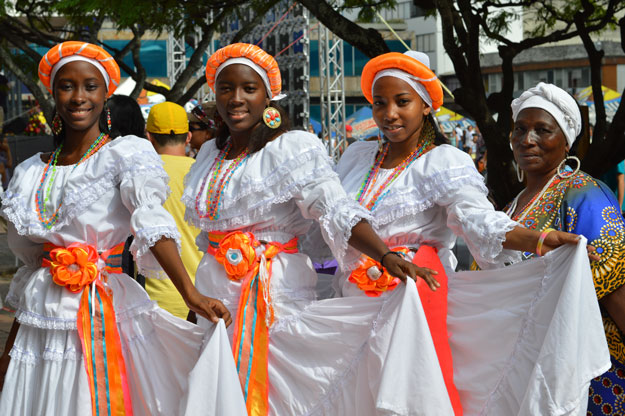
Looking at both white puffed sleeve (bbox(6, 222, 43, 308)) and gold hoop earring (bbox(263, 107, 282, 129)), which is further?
gold hoop earring (bbox(263, 107, 282, 129))

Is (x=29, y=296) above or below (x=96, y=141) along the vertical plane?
below

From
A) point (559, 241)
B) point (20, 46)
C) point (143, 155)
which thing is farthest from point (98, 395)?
point (20, 46)

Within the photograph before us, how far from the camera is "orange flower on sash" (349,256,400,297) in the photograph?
3.48 m

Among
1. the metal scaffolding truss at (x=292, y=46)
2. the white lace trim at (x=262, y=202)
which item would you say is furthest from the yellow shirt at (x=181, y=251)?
the metal scaffolding truss at (x=292, y=46)

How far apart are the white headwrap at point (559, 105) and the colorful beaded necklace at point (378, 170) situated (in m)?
0.44

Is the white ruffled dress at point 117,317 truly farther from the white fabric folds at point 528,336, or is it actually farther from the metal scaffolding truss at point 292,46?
the metal scaffolding truss at point 292,46

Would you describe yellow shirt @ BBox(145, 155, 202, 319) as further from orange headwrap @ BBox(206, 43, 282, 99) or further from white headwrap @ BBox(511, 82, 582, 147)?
white headwrap @ BBox(511, 82, 582, 147)

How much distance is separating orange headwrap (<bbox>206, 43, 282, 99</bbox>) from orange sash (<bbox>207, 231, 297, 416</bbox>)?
670 mm

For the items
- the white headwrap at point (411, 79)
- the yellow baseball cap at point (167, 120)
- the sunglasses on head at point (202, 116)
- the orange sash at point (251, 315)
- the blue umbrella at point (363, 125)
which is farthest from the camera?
the blue umbrella at point (363, 125)

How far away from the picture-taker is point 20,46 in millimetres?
11055

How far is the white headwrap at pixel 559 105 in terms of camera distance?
12.0 feet

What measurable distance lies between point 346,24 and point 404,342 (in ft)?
13.3

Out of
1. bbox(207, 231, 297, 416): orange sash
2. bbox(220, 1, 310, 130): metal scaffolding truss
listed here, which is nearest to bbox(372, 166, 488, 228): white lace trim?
bbox(207, 231, 297, 416): orange sash

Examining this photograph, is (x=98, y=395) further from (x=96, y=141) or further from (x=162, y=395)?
(x=96, y=141)
